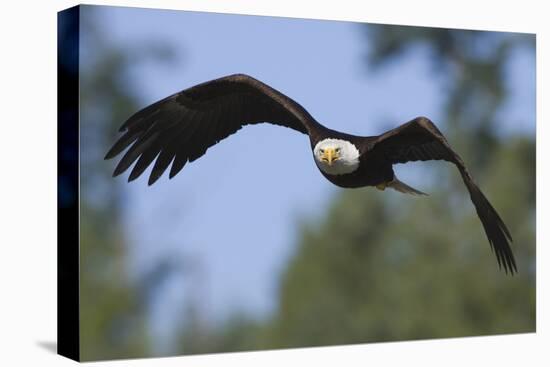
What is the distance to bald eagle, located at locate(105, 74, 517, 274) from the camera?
8.87 metres

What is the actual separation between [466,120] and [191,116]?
248 cm

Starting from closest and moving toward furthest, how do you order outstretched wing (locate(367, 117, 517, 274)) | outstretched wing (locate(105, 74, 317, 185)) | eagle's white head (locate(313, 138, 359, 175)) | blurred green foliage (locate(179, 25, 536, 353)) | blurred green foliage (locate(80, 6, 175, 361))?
blurred green foliage (locate(80, 6, 175, 361)) < outstretched wing (locate(105, 74, 317, 185)) < outstretched wing (locate(367, 117, 517, 274)) < eagle's white head (locate(313, 138, 359, 175)) < blurred green foliage (locate(179, 25, 536, 353))

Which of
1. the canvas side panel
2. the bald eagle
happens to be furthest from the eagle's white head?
the canvas side panel

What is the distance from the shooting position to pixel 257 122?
30.6 ft

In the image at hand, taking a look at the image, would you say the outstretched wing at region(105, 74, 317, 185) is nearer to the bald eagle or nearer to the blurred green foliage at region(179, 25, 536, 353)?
the bald eagle

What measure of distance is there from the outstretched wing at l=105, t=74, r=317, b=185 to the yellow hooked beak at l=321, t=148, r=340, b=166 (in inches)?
8.3

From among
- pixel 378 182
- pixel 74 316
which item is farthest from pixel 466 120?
pixel 74 316

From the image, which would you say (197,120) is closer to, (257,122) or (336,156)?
(257,122)

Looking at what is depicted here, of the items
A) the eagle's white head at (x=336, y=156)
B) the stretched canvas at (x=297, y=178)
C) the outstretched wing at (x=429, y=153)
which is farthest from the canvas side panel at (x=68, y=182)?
the outstretched wing at (x=429, y=153)

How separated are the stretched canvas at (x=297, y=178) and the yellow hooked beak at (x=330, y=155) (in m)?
0.02

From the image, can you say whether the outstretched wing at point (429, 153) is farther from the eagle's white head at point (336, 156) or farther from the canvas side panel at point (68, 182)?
the canvas side panel at point (68, 182)

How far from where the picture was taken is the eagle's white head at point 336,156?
9215mm

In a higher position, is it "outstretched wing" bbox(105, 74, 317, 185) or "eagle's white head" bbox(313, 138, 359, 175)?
"outstretched wing" bbox(105, 74, 317, 185)

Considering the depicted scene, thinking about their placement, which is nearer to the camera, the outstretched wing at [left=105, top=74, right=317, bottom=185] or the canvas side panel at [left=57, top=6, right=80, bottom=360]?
the canvas side panel at [left=57, top=6, right=80, bottom=360]
